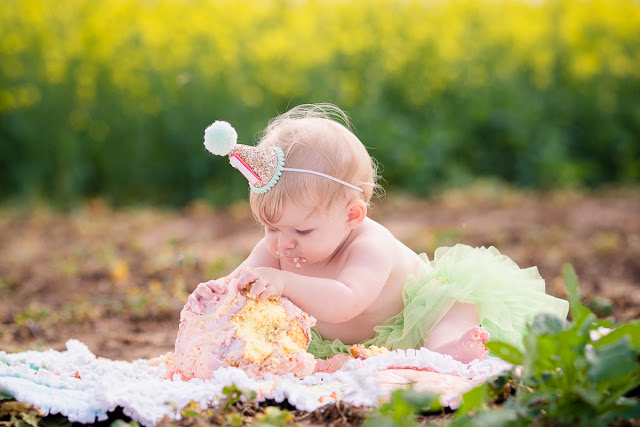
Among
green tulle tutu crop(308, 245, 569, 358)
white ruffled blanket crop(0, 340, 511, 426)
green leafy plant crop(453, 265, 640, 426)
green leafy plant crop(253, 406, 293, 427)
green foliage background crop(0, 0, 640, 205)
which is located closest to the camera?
green leafy plant crop(453, 265, 640, 426)

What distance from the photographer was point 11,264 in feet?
19.1

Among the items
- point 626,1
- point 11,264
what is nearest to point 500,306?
point 11,264

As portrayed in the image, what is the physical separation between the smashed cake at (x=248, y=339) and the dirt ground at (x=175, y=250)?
1.14 metres

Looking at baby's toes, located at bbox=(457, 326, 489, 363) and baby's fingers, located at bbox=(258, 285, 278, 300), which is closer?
baby's fingers, located at bbox=(258, 285, 278, 300)

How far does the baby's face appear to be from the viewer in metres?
2.56

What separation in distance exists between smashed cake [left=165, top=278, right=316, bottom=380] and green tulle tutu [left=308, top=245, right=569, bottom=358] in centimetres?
31

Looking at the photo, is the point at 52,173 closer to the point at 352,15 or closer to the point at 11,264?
the point at 11,264

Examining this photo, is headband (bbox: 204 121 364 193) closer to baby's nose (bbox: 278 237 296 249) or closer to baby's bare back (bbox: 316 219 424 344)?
baby's nose (bbox: 278 237 296 249)

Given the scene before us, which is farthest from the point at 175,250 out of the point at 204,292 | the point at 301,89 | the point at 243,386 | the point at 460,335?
the point at 243,386

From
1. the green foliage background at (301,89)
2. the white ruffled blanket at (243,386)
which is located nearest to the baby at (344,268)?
the white ruffled blanket at (243,386)

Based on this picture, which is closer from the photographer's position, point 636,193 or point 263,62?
point 636,193

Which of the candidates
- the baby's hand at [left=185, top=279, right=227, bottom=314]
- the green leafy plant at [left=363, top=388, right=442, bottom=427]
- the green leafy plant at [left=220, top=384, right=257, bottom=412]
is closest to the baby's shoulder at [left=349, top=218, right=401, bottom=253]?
the baby's hand at [left=185, top=279, right=227, bottom=314]

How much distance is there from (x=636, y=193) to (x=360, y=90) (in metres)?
3.39

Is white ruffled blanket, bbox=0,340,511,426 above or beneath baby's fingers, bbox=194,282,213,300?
beneath
